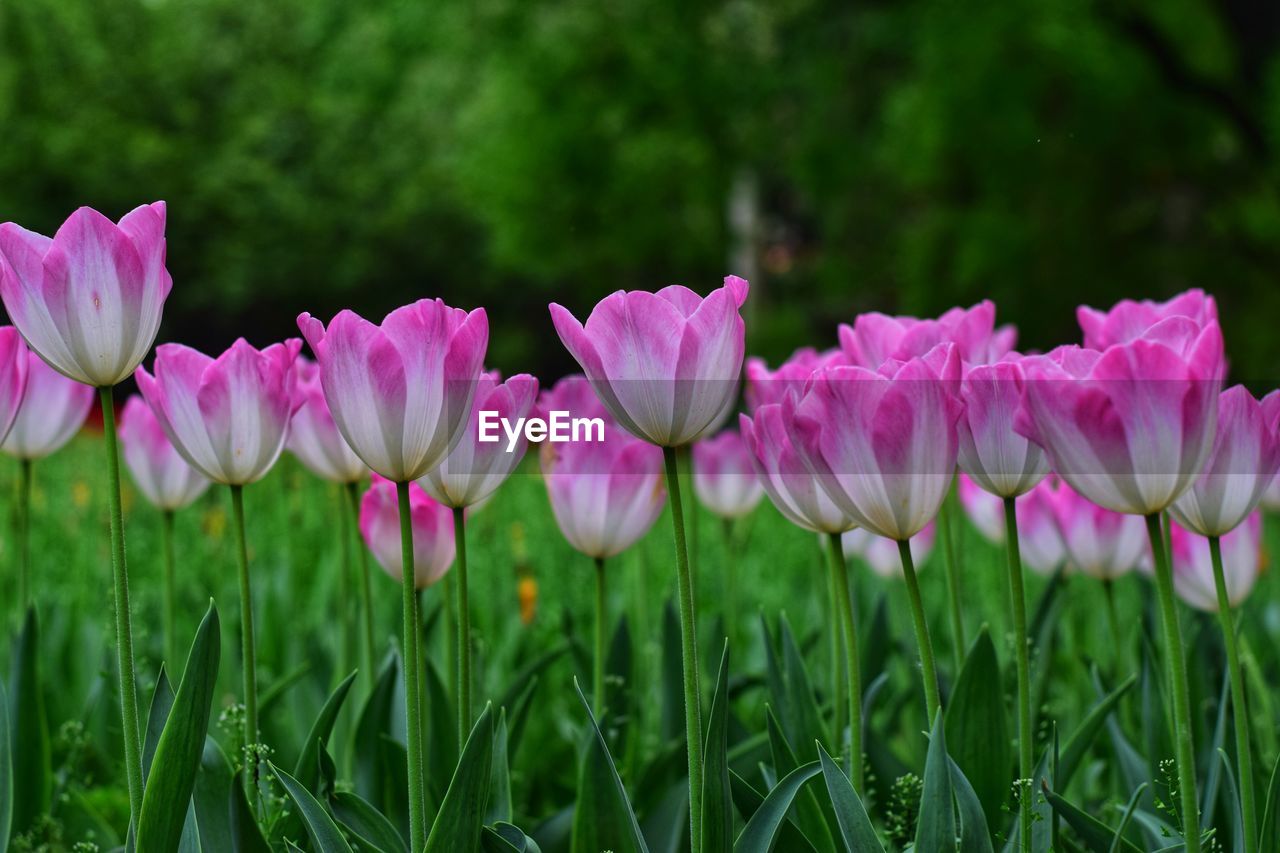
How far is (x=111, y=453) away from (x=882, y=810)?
0.92 m

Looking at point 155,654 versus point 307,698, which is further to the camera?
point 155,654

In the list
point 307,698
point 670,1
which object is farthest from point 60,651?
point 670,1

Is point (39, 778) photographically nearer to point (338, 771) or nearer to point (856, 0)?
point (338, 771)

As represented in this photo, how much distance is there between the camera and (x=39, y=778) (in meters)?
1.40

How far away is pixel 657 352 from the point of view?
0.94 m


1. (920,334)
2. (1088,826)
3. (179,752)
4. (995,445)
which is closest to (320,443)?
(179,752)

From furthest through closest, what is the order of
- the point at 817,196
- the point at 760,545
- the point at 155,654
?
the point at 817,196 → the point at 760,545 → the point at 155,654

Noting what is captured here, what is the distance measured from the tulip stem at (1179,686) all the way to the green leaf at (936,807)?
160 millimetres

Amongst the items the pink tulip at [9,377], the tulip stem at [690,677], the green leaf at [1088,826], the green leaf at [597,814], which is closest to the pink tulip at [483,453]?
the tulip stem at [690,677]

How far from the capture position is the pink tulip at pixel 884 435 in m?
0.93

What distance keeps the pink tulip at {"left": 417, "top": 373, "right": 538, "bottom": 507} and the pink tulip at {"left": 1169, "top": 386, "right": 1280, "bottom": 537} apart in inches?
19.9

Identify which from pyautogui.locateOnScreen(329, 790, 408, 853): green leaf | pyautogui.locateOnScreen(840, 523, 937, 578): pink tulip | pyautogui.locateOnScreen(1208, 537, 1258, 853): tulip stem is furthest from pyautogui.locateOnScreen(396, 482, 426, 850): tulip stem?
pyautogui.locateOnScreen(840, 523, 937, 578): pink tulip

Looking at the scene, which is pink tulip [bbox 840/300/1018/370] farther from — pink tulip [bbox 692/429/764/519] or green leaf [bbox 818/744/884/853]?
pink tulip [bbox 692/429/764/519]

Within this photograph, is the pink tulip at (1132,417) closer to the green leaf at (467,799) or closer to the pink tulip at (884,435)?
the pink tulip at (884,435)
